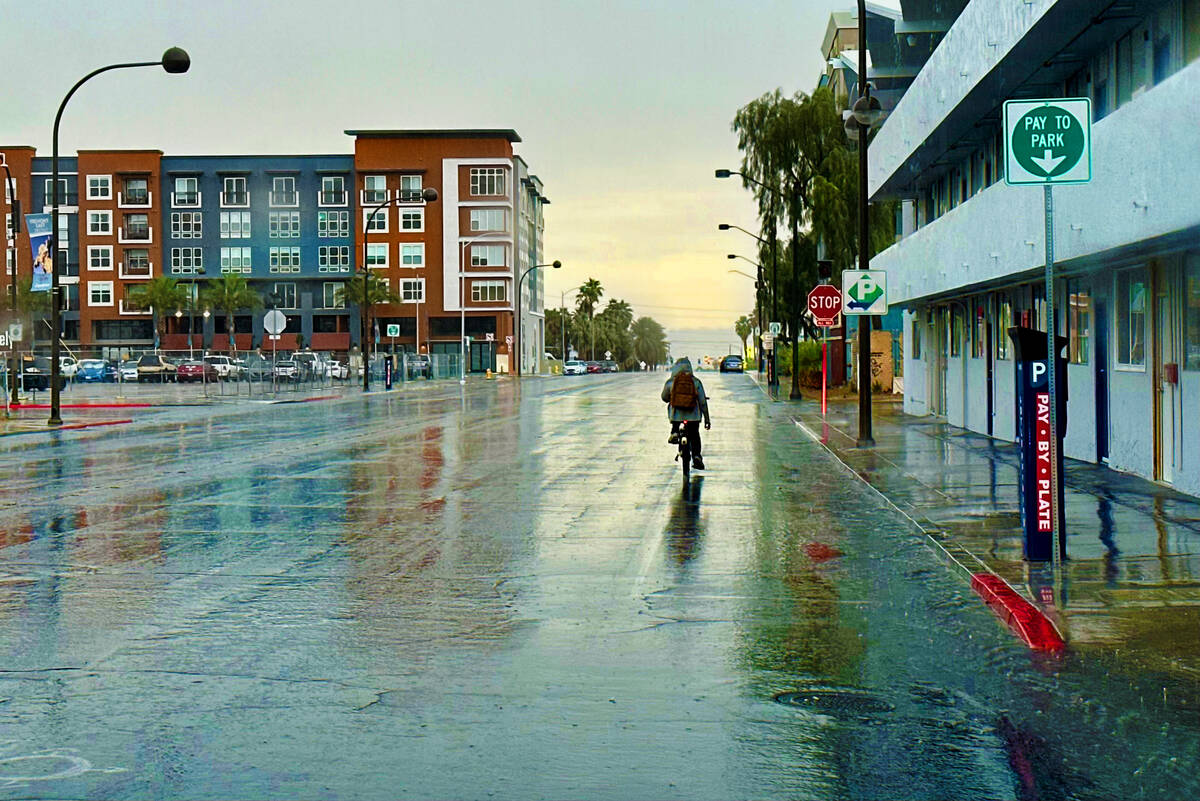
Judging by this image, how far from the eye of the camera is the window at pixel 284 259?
114m

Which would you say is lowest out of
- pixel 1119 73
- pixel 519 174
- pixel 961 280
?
pixel 961 280

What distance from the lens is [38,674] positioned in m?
7.27

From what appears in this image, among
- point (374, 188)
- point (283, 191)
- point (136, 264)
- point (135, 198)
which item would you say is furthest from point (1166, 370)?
point (136, 264)

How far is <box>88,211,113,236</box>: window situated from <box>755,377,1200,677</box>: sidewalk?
101 m

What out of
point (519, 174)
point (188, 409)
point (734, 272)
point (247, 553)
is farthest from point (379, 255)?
point (247, 553)

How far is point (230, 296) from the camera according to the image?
360 feet

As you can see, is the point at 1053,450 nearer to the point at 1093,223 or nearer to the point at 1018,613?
the point at 1018,613

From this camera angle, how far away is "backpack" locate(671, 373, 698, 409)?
1959 centimetres

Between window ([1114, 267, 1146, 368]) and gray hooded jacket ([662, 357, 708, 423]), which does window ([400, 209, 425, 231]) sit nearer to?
gray hooded jacket ([662, 357, 708, 423])

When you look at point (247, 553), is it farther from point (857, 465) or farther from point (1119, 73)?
point (1119, 73)

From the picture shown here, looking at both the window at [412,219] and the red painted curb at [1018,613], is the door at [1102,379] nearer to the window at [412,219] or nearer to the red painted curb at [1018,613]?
the red painted curb at [1018,613]

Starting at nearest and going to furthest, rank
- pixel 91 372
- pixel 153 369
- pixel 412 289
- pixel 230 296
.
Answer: pixel 153 369 → pixel 91 372 → pixel 230 296 → pixel 412 289

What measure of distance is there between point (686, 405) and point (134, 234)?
102064mm

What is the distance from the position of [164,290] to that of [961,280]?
9362cm
